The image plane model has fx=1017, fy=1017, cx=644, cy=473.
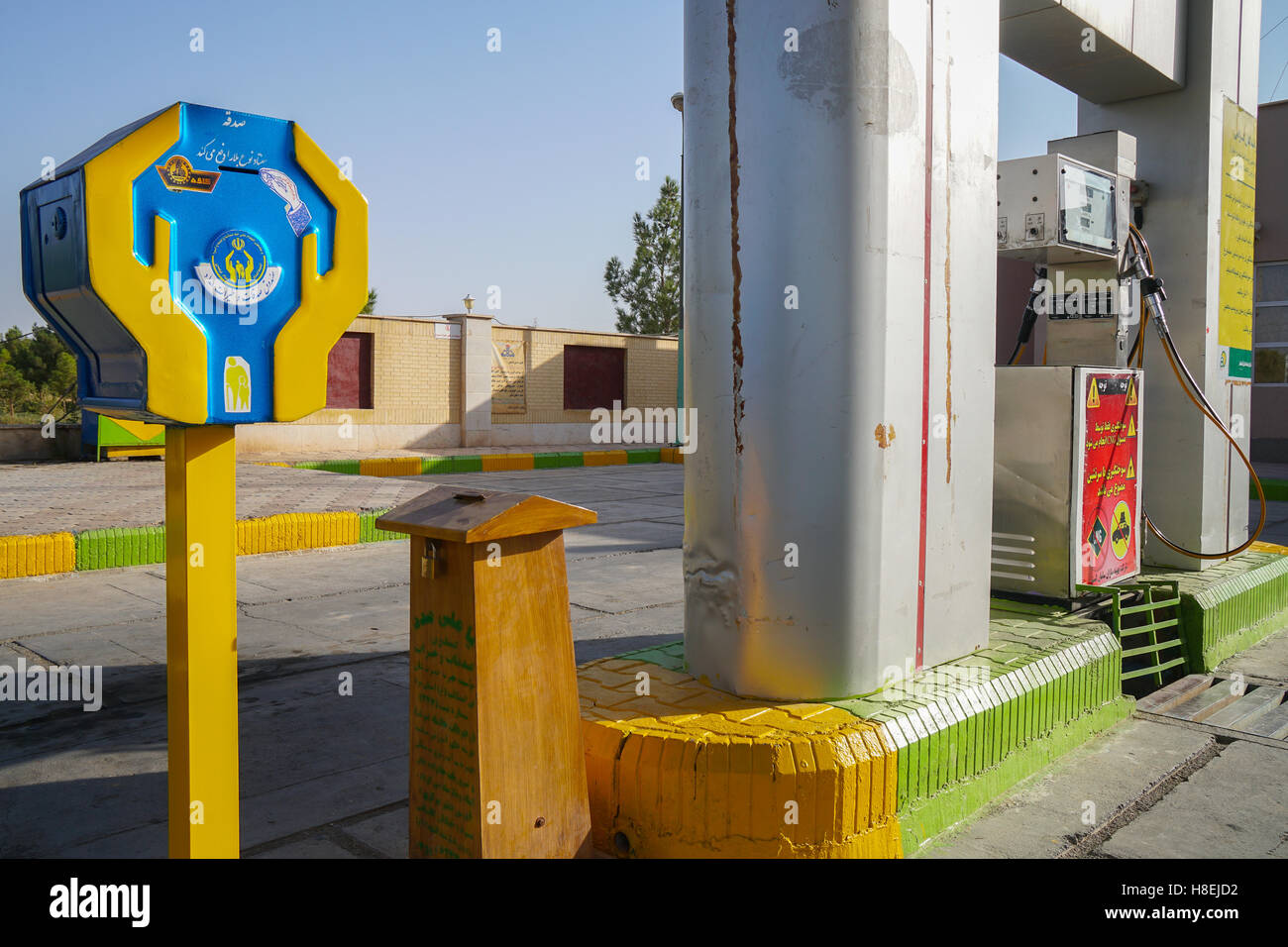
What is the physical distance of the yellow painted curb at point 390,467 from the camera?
16.1 meters

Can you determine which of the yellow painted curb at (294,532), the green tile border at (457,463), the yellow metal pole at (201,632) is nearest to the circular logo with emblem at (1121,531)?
the yellow metal pole at (201,632)

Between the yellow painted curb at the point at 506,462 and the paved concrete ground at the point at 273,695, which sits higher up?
the yellow painted curb at the point at 506,462

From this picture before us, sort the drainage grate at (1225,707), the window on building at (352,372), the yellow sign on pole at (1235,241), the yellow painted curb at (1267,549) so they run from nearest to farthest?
the drainage grate at (1225,707), the yellow sign on pole at (1235,241), the yellow painted curb at (1267,549), the window on building at (352,372)

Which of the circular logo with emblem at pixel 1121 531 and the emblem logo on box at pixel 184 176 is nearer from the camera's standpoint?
the emblem logo on box at pixel 184 176

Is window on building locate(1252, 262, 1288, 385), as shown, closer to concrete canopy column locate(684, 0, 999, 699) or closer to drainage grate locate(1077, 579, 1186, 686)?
drainage grate locate(1077, 579, 1186, 686)

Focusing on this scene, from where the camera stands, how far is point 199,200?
188 centimetres

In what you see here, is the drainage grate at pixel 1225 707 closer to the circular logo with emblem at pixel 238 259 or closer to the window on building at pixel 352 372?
the circular logo with emblem at pixel 238 259

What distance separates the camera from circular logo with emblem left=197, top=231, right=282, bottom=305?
189 centimetres

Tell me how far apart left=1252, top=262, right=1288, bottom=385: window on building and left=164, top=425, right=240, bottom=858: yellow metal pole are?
18.8m

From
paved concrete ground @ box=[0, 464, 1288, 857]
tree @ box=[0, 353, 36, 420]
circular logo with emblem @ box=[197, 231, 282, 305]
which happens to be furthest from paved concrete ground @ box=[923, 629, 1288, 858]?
tree @ box=[0, 353, 36, 420]

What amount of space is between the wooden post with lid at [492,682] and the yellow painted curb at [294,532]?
5.75m

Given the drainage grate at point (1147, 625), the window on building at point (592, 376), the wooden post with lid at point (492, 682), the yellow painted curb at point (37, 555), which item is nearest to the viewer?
the wooden post with lid at point (492, 682)

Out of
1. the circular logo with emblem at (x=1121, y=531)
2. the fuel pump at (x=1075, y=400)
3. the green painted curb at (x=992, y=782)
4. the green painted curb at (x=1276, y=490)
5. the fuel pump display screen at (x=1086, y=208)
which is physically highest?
the fuel pump display screen at (x=1086, y=208)
